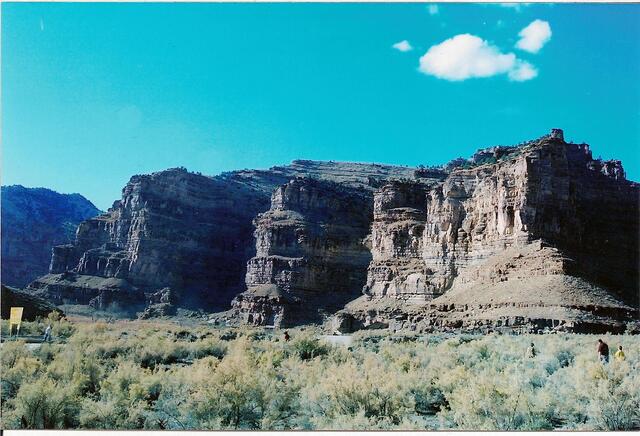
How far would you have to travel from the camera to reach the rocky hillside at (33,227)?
105 m

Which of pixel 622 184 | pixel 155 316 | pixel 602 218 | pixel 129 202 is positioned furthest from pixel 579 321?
pixel 129 202

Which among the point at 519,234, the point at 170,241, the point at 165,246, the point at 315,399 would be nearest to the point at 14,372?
the point at 315,399

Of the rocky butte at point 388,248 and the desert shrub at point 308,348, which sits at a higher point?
the rocky butte at point 388,248

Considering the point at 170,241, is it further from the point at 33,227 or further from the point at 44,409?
the point at 44,409

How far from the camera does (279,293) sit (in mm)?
80125

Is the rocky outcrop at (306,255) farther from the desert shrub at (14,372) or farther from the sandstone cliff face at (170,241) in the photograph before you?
the desert shrub at (14,372)

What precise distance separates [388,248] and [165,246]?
38.2 metres

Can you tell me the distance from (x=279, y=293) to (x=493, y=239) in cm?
2991

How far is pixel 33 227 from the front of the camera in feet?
384

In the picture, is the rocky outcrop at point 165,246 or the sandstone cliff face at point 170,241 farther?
the sandstone cliff face at point 170,241

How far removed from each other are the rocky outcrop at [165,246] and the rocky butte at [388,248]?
212 mm

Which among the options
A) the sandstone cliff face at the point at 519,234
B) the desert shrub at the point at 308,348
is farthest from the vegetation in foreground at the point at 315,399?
the sandstone cliff face at the point at 519,234

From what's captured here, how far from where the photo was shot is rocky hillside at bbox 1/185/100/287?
344 ft

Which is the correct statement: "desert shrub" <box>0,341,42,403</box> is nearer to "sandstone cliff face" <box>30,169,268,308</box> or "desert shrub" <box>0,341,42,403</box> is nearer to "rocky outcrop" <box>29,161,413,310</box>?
"rocky outcrop" <box>29,161,413,310</box>
